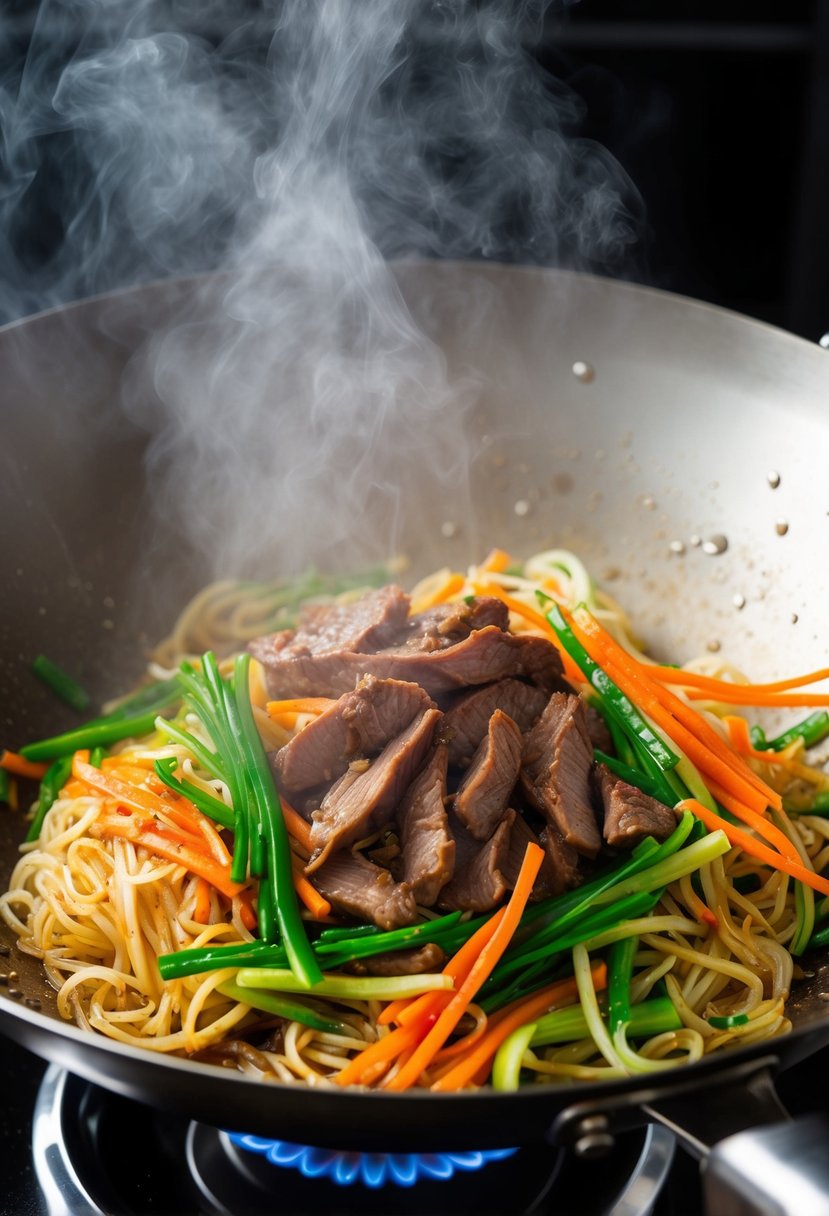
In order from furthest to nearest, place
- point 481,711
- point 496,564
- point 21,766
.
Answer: point 496,564 < point 21,766 < point 481,711

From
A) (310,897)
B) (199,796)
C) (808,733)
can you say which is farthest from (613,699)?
(199,796)

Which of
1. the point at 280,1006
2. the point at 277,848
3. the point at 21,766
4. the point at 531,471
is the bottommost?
the point at 21,766

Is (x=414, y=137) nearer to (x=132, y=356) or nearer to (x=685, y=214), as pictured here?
(x=132, y=356)

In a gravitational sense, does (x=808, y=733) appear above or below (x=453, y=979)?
above

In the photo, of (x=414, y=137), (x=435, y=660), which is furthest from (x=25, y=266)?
(x=435, y=660)

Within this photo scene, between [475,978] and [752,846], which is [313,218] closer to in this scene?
[752,846]

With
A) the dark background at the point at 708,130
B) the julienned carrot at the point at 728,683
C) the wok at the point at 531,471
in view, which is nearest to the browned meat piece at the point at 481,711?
the julienned carrot at the point at 728,683
